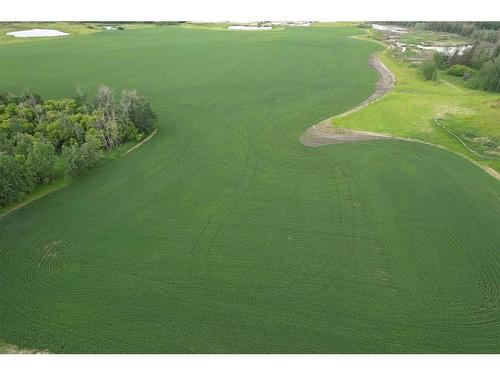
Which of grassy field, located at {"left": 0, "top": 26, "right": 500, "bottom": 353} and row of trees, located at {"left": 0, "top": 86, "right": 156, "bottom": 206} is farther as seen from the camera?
row of trees, located at {"left": 0, "top": 86, "right": 156, "bottom": 206}

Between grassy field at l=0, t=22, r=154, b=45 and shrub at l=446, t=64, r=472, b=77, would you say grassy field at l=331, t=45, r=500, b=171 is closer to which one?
shrub at l=446, t=64, r=472, b=77

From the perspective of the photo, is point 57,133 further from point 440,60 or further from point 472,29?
point 472,29

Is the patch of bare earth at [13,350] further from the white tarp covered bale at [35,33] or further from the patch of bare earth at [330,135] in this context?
the white tarp covered bale at [35,33]

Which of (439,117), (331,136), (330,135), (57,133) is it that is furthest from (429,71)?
(57,133)

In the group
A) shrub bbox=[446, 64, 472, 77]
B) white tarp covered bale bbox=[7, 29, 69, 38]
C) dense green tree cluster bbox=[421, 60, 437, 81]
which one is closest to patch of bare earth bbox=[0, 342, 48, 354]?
dense green tree cluster bbox=[421, 60, 437, 81]

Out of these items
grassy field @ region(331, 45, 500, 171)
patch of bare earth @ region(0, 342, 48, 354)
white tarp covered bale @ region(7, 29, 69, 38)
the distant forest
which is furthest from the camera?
white tarp covered bale @ region(7, 29, 69, 38)

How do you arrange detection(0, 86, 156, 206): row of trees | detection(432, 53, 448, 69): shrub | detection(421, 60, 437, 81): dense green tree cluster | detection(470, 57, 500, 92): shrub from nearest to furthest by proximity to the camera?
detection(0, 86, 156, 206): row of trees → detection(470, 57, 500, 92): shrub → detection(421, 60, 437, 81): dense green tree cluster → detection(432, 53, 448, 69): shrub

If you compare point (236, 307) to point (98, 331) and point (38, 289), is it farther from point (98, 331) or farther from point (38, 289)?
point (38, 289)
